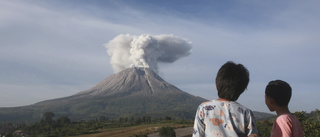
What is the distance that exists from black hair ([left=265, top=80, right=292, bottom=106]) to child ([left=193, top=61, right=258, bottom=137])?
0.37 m

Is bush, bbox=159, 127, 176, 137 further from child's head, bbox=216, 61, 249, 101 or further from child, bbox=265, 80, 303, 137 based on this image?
child's head, bbox=216, 61, 249, 101

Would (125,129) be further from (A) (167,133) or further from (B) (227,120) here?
(B) (227,120)

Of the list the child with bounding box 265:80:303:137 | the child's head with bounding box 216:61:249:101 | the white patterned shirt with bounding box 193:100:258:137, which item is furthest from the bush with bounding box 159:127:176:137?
the white patterned shirt with bounding box 193:100:258:137

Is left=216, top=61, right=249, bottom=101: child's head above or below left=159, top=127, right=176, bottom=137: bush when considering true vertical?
above

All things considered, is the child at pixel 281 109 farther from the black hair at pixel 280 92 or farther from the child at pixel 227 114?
the child at pixel 227 114

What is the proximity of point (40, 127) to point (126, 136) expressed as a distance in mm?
36675

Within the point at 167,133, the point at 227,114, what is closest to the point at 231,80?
the point at 227,114

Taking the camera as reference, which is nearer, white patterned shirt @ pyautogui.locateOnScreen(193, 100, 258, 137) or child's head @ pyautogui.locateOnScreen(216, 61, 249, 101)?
white patterned shirt @ pyautogui.locateOnScreen(193, 100, 258, 137)

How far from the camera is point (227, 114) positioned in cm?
324

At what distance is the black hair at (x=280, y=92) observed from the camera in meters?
3.49

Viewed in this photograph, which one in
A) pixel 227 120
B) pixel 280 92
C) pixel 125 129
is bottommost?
pixel 125 129

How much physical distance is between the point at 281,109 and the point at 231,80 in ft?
2.60

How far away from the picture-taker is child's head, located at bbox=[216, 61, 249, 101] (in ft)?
11.2

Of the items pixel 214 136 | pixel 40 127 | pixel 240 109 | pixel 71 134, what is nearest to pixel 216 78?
pixel 240 109
